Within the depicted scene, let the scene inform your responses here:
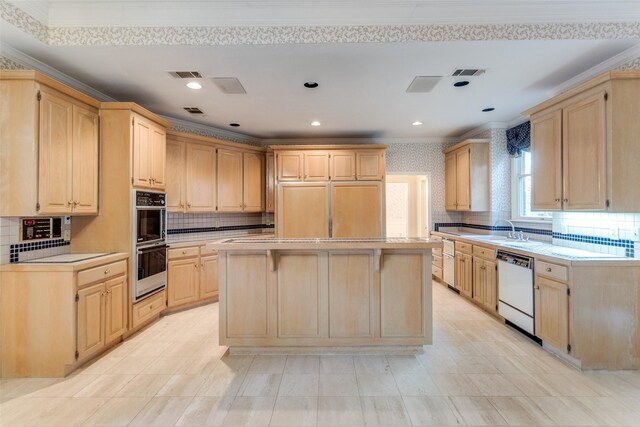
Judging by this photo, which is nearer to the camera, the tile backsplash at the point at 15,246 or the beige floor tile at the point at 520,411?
the beige floor tile at the point at 520,411

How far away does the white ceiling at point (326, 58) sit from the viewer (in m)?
2.41

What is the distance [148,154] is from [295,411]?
10.2ft

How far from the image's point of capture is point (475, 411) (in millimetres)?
1987

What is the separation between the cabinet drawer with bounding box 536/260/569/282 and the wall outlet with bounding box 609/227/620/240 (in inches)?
26.9

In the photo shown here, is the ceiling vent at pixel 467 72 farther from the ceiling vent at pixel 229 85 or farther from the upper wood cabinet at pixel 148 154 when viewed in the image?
the upper wood cabinet at pixel 148 154

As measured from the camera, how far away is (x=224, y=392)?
2.23 metres

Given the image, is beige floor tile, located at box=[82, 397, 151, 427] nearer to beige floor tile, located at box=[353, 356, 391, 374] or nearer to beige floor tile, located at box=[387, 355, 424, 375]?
beige floor tile, located at box=[353, 356, 391, 374]

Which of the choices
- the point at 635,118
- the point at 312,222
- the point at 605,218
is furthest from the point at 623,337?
the point at 312,222

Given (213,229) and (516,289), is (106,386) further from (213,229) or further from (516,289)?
(516,289)

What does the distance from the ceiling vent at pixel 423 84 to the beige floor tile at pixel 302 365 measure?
117 inches

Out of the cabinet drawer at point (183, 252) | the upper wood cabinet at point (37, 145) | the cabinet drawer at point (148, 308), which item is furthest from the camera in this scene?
the cabinet drawer at point (183, 252)

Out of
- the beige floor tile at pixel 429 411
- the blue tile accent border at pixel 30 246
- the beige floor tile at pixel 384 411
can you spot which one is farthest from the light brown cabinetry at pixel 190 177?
the beige floor tile at pixel 429 411

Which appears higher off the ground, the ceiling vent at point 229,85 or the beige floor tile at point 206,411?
the ceiling vent at point 229,85

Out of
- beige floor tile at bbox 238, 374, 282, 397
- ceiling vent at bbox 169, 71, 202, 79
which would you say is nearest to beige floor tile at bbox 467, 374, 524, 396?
beige floor tile at bbox 238, 374, 282, 397
